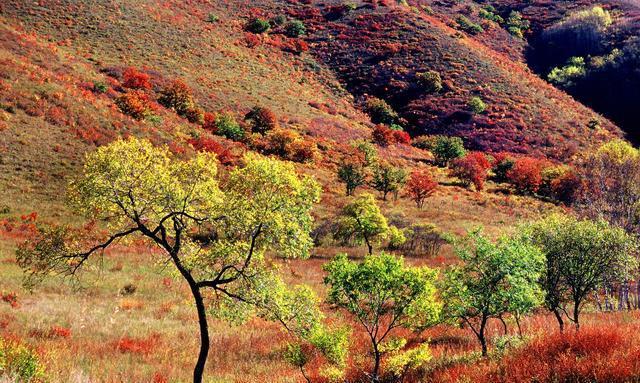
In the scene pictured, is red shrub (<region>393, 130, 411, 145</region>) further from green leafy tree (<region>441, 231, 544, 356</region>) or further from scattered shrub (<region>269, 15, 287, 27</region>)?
green leafy tree (<region>441, 231, 544, 356</region>)

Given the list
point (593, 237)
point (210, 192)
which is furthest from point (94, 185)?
point (593, 237)

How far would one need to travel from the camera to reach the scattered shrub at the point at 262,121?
2047 inches

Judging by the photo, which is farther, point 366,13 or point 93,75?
point 366,13

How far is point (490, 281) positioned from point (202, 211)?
644 centimetres

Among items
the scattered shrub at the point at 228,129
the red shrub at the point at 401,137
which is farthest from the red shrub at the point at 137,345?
the red shrub at the point at 401,137

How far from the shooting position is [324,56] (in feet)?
269

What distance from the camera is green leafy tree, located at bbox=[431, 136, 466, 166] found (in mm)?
58219

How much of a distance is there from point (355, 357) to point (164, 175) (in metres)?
7.01

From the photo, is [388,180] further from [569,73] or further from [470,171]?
[569,73]

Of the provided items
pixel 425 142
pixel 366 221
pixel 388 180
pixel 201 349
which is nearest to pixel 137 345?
pixel 201 349

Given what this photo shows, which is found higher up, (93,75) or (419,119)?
(419,119)

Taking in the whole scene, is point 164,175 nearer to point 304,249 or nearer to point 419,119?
point 304,249

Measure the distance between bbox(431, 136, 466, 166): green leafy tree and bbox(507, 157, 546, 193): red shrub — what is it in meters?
7.84

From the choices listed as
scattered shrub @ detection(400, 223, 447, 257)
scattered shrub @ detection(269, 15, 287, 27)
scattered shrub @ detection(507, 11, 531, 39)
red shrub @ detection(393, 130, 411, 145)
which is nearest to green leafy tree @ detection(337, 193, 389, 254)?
scattered shrub @ detection(400, 223, 447, 257)
